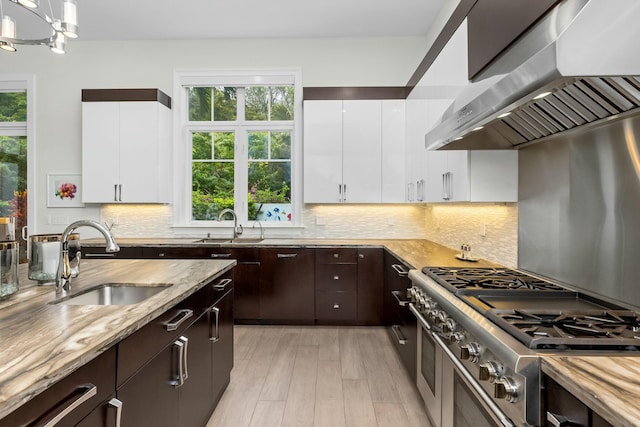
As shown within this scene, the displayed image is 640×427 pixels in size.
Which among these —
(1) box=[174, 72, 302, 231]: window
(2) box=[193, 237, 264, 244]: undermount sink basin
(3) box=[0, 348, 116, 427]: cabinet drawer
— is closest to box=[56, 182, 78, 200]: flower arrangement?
(1) box=[174, 72, 302, 231]: window

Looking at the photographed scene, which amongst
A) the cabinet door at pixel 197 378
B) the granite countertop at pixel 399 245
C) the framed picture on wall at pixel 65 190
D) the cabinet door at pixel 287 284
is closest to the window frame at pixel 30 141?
the framed picture on wall at pixel 65 190

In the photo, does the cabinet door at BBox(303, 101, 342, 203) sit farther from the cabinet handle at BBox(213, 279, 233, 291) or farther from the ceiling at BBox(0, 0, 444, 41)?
the cabinet handle at BBox(213, 279, 233, 291)

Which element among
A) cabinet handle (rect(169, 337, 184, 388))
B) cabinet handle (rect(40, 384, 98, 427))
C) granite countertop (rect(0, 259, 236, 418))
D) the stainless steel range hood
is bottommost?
cabinet handle (rect(169, 337, 184, 388))

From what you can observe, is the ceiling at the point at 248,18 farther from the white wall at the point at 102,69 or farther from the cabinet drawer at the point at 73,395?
the cabinet drawer at the point at 73,395

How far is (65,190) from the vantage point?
450cm

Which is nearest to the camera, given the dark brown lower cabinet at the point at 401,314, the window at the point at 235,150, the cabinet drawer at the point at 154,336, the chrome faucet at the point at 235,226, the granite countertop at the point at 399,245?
the cabinet drawer at the point at 154,336

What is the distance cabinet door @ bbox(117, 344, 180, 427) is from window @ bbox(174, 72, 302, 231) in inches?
121

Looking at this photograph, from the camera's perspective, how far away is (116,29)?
4270 mm

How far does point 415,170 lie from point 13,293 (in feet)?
10.0

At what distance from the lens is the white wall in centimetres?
448

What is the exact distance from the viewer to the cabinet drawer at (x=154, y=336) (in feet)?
3.91

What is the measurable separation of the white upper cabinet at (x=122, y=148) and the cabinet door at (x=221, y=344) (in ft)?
7.56

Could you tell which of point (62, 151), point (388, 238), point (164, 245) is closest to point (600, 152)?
point (388, 238)

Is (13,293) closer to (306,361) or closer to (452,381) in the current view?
(452,381)
